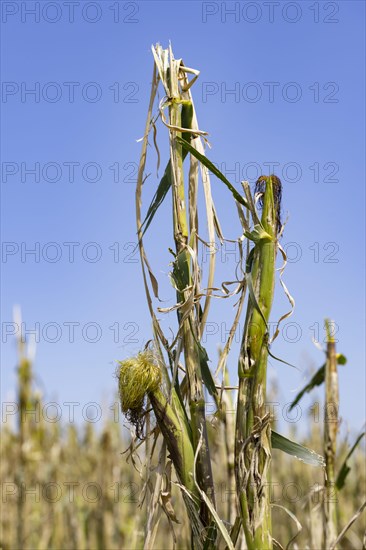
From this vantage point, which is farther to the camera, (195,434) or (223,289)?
(223,289)

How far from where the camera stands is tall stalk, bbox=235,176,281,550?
1.36 m

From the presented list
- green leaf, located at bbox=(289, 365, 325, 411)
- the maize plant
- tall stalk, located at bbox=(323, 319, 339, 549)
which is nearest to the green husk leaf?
green leaf, located at bbox=(289, 365, 325, 411)

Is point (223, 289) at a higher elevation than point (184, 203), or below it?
below

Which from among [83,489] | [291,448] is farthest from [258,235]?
[83,489]

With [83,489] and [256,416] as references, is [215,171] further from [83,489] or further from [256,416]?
[83,489]

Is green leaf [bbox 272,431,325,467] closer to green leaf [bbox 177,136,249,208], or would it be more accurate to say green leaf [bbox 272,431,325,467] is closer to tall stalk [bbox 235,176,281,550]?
tall stalk [bbox 235,176,281,550]

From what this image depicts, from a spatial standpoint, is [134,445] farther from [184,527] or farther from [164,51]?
[184,527]

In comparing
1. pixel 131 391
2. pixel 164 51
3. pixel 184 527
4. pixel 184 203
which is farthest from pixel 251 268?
pixel 184 527

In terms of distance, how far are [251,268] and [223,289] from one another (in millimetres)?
97

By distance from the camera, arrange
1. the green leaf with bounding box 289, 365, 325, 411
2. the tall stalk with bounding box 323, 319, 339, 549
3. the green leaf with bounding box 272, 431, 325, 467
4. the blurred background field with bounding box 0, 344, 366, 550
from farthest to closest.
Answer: the blurred background field with bounding box 0, 344, 366, 550
the green leaf with bounding box 289, 365, 325, 411
the tall stalk with bounding box 323, 319, 339, 549
the green leaf with bounding box 272, 431, 325, 467

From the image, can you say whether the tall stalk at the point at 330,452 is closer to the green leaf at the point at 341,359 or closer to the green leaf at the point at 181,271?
the green leaf at the point at 341,359

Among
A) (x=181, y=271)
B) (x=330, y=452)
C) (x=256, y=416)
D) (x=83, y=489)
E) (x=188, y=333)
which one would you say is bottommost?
(x=83, y=489)

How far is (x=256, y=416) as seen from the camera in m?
1.39

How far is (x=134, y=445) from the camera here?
1.64 metres
